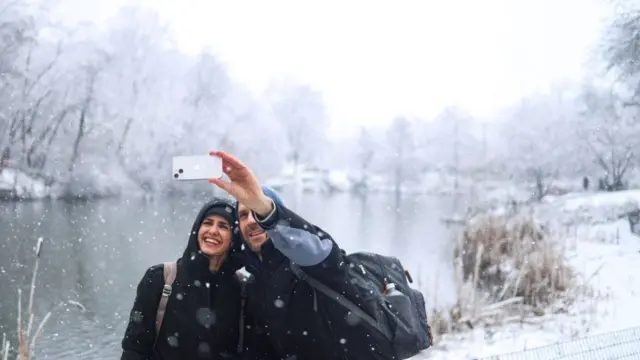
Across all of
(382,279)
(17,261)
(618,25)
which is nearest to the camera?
(382,279)

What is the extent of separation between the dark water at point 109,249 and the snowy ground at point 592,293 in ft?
1.59

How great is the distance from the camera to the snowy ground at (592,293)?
3.11 meters

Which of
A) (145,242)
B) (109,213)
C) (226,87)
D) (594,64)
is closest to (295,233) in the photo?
(145,242)

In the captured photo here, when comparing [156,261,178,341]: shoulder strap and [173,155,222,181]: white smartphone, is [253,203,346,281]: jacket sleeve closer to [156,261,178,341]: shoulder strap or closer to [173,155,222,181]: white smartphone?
[173,155,222,181]: white smartphone

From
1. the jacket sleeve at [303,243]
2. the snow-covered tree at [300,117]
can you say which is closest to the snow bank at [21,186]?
the snow-covered tree at [300,117]

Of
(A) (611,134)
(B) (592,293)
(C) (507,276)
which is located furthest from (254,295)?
(A) (611,134)

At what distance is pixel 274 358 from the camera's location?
1.26 metres

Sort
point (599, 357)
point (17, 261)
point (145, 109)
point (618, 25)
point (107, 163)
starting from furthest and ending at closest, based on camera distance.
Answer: point (145, 109) < point (107, 163) < point (618, 25) < point (17, 261) < point (599, 357)

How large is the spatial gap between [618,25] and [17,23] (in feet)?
36.7

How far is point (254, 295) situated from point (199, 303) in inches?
5.5

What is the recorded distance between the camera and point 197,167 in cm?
97

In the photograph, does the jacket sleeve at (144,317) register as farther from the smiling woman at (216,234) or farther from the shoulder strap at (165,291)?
the smiling woman at (216,234)

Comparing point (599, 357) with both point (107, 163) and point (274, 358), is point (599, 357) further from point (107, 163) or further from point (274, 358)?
point (107, 163)

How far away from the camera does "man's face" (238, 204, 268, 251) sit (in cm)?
115
